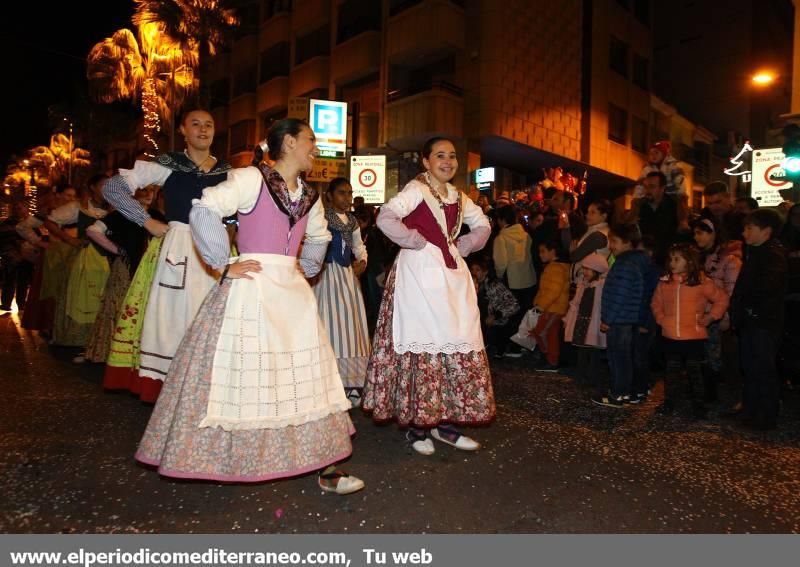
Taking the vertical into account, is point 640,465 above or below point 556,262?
below

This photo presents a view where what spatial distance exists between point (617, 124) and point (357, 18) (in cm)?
1190

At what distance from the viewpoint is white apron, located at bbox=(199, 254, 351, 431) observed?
2.90m

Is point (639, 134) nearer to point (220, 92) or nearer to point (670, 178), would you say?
point (670, 178)

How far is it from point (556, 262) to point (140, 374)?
16.6 feet

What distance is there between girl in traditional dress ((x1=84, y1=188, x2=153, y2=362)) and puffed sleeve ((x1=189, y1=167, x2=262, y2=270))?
130 inches

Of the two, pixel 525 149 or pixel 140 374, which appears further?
pixel 525 149

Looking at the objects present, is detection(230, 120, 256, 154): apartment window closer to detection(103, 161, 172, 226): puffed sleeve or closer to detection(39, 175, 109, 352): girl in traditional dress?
detection(39, 175, 109, 352): girl in traditional dress

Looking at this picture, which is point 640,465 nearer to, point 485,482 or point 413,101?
point 485,482

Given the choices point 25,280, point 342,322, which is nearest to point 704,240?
point 342,322

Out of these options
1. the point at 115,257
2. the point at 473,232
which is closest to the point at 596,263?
the point at 473,232

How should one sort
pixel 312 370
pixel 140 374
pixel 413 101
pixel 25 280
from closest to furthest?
1. pixel 312 370
2. pixel 140 374
3. pixel 25 280
4. pixel 413 101

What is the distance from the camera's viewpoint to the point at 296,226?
3209 mm

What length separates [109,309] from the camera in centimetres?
643

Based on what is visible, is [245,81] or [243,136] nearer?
[243,136]
